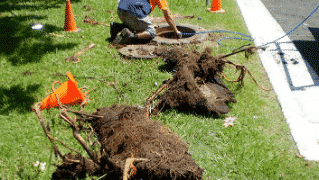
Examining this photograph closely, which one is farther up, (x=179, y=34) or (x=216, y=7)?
(x=179, y=34)

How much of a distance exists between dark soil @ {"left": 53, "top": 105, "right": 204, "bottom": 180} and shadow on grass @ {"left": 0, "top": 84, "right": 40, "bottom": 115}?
1.40 m

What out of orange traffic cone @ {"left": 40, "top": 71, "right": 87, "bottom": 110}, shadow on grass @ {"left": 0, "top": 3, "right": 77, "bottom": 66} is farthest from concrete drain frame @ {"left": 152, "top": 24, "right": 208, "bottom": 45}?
orange traffic cone @ {"left": 40, "top": 71, "right": 87, "bottom": 110}

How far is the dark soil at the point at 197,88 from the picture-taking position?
12.4ft

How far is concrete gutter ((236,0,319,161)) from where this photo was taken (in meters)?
3.53

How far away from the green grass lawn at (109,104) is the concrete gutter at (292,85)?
0.15 metres

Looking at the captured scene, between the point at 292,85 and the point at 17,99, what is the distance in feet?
15.7

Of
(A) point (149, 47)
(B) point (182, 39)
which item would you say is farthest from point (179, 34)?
(A) point (149, 47)

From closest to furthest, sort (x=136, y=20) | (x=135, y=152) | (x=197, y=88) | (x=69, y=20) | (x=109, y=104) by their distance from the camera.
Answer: (x=135, y=152) → (x=197, y=88) → (x=109, y=104) → (x=136, y=20) → (x=69, y=20)

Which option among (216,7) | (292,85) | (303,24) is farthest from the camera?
(216,7)

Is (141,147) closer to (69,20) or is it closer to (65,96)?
(65,96)

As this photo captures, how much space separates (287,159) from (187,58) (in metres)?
2.14

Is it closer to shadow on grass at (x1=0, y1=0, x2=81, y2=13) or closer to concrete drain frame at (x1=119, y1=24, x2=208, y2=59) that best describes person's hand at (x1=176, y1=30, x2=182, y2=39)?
concrete drain frame at (x1=119, y1=24, x2=208, y2=59)

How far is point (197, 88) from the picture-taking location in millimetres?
3836

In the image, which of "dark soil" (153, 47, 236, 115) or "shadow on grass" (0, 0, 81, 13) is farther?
"shadow on grass" (0, 0, 81, 13)
